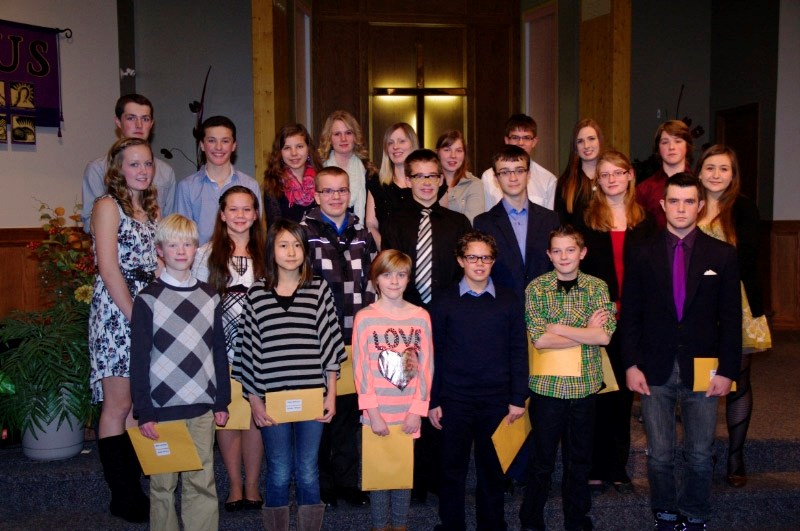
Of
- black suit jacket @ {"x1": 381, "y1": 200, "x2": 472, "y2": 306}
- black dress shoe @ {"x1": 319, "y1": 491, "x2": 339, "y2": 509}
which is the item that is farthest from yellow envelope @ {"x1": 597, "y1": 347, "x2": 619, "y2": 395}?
black dress shoe @ {"x1": 319, "y1": 491, "x2": 339, "y2": 509}

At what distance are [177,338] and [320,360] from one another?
530 millimetres

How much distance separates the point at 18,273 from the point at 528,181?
4108mm

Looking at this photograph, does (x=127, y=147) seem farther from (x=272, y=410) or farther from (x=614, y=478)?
(x=614, y=478)

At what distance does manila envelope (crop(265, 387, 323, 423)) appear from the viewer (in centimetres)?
270

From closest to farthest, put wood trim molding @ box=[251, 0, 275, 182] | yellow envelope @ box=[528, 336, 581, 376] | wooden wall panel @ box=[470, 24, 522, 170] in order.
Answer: yellow envelope @ box=[528, 336, 581, 376] → wood trim molding @ box=[251, 0, 275, 182] → wooden wall panel @ box=[470, 24, 522, 170]

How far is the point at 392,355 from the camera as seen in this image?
2814mm

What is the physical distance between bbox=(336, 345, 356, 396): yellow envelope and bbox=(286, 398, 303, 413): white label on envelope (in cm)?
Result: 32

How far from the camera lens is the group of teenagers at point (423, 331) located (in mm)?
2742

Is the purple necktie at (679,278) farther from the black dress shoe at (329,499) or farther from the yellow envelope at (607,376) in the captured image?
the black dress shoe at (329,499)

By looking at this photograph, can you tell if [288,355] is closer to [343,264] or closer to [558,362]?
[343,264]

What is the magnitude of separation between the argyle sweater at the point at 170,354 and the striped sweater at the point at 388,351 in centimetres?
56

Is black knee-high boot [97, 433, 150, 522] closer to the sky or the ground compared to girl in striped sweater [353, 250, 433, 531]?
closer to the ground

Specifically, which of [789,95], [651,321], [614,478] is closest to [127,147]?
[651,321]

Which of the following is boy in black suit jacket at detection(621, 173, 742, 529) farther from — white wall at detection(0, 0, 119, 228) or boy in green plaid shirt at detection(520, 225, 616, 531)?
white wall at detection(0, 0, 119, 228)
